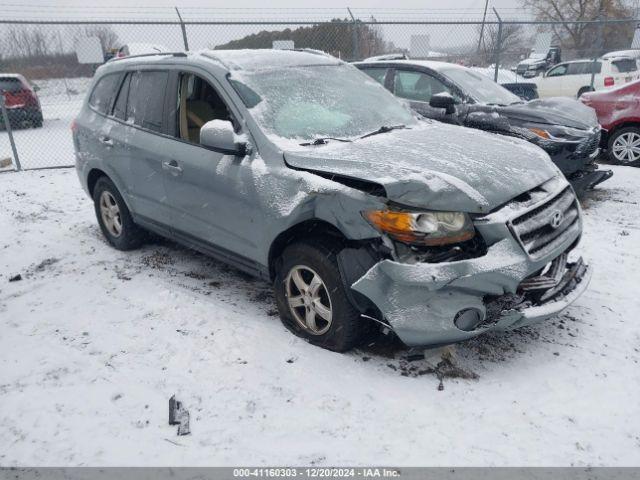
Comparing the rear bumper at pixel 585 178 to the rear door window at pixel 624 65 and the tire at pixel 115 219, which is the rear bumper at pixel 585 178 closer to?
the tire at pixel 115 219

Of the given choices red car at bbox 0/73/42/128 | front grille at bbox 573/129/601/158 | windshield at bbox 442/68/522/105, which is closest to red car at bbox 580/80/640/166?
windshield at bbox 442/68/522/105

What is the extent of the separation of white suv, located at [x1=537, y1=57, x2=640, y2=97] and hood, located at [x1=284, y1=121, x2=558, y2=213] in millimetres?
12415

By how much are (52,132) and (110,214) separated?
9.55 m

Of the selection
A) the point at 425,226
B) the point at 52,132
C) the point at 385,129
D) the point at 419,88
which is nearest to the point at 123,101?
the point at 385,129

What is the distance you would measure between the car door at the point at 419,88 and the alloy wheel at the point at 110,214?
3.83 m

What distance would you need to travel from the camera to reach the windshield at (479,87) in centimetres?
637

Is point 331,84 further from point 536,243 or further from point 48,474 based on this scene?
point 48,474

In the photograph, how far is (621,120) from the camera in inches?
294

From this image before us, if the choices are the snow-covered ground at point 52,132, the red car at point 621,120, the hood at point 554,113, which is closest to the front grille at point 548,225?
the hood at point 554,113

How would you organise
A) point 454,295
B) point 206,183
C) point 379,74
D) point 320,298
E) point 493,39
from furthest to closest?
point 493,39, point 379,74, point 206,183, point 320,298, point 454,295

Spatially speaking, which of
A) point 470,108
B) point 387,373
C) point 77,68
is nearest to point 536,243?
point 387,373

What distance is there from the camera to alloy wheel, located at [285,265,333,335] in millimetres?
3037

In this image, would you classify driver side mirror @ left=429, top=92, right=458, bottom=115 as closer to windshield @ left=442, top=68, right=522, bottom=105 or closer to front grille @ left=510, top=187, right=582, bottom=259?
Result: windshield @ left=442, top=68, right=522, bottom=105

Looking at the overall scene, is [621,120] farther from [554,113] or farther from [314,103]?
[314,103]
